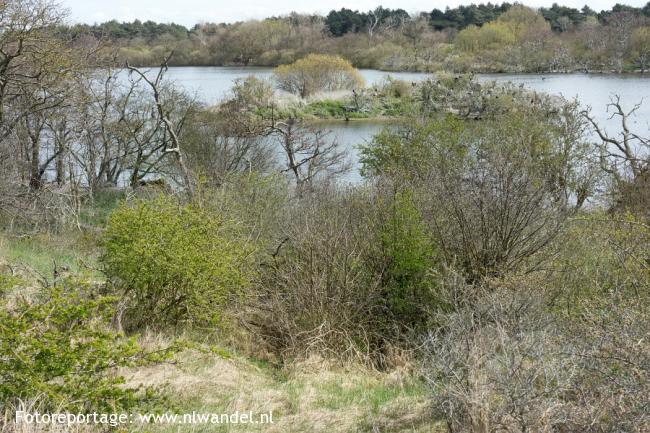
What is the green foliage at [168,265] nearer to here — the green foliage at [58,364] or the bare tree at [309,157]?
the green foliage at [58,364]

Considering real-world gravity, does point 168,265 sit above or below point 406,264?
above

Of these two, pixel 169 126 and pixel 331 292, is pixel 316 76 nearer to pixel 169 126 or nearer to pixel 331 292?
pixel 169 126

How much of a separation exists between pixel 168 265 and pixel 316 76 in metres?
48.2

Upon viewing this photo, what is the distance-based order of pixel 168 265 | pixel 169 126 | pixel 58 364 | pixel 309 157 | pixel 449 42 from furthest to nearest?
1. pixel 449 42
2. pixel 309 157
3. pixel 169 126
4. pixel 168 265
5. pixel 58 364

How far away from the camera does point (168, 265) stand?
27.4ft

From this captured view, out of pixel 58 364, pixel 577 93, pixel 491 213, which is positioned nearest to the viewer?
pixel 58 364

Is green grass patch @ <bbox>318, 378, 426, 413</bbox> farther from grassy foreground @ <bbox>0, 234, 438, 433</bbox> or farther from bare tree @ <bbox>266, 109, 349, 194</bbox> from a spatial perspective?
bare tree @ <bbox>266, 109, 349, 194</bbox>

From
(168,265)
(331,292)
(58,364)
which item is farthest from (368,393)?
(58,364)

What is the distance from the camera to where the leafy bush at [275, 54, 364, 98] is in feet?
176

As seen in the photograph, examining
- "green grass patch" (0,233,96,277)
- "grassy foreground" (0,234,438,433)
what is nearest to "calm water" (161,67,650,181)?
"green grass patch" (0,233,96,277)

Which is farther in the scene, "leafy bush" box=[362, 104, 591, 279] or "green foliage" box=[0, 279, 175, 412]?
"leafy bush" box=[362, 104, 591, 279]

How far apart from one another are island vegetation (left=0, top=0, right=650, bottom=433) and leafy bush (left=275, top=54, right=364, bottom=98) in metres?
33.2

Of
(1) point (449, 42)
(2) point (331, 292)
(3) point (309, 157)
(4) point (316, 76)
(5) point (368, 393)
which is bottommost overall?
(5) point (368, 393)

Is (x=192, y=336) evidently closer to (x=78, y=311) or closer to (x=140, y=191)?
(x=78, y=311)
